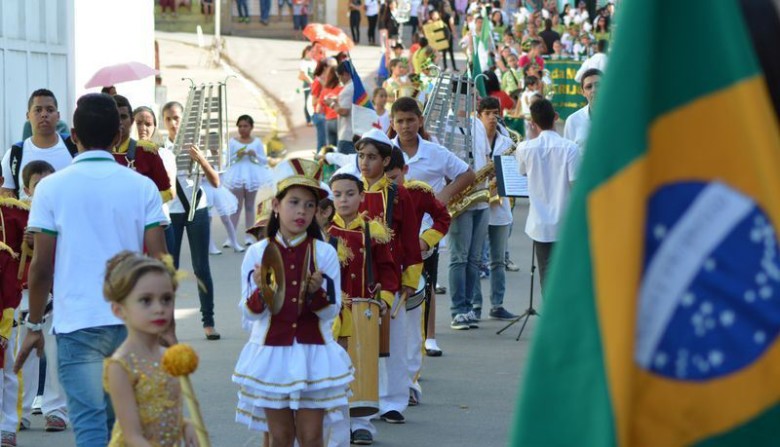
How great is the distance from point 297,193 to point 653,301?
456cm

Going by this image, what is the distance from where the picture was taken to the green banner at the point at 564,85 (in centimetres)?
2452

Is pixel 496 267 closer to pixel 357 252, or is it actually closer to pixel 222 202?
pixel 222 202

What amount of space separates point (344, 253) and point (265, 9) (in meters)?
42.2

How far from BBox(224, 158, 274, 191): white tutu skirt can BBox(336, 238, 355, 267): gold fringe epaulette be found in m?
9.84

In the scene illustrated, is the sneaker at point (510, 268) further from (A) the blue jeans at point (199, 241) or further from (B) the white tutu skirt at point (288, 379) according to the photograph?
(B) the white tutu skirt at point (288, 379)

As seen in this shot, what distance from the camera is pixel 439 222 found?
9.34m

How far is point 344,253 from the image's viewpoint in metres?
8.07

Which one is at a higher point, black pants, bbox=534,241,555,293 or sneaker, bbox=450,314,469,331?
black pants, bbox=534,241,555,293

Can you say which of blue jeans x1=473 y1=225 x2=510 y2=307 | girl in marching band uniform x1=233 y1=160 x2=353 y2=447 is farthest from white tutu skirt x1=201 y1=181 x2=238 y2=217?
girl in marching band uniform x1=233 y1=160 x2=353 y2=447

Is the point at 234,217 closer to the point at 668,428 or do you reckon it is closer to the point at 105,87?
the point at 105,87

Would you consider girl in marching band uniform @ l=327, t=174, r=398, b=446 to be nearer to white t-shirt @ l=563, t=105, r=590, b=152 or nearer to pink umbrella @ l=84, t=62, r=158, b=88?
white t-shirt @ l=563, t=105, r=590, b=152

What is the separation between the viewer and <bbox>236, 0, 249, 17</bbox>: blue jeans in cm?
4916

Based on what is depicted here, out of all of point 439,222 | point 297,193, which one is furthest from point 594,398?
point 439,222

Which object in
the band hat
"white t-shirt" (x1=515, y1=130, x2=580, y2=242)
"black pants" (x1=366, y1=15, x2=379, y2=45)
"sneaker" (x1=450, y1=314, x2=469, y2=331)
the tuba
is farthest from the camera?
"black pants" (x1=366, y1=15, x2=379, y2=45)
